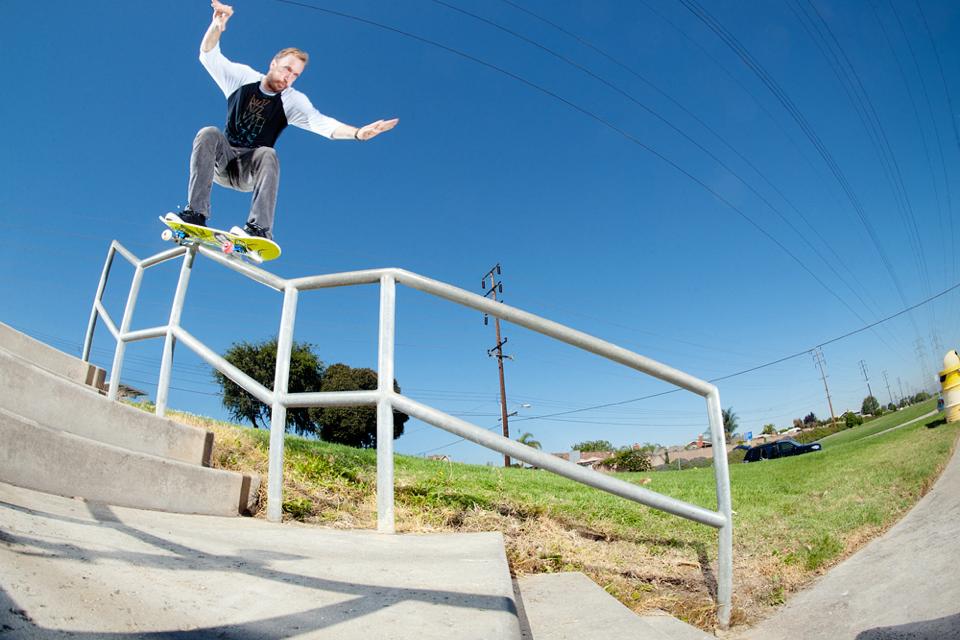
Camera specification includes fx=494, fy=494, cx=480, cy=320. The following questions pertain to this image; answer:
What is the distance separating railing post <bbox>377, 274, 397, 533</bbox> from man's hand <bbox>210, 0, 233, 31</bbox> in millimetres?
3520

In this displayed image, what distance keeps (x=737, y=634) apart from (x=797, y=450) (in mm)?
25334

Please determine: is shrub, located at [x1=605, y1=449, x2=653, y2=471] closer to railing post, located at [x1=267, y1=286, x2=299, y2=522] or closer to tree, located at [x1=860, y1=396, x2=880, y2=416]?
railing post, located at [x1=267, y1=286, x2=299, y2=522]

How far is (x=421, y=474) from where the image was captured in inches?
170

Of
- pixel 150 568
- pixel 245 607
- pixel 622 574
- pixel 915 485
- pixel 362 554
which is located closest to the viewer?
pixel 245 607

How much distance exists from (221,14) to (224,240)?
203cm

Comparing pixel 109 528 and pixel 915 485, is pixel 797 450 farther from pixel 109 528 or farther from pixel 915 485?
pixel 109 528

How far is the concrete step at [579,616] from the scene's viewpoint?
1707 millimetres

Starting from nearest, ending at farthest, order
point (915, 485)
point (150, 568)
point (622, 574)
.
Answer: point (150, 568)
point (622, 574)
point (915, 485)

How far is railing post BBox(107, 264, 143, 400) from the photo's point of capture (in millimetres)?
3346

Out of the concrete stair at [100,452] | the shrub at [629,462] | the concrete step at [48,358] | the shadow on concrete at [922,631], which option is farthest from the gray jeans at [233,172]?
the shrub at [629,462]

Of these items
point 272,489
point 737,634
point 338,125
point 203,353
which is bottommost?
point 737,634

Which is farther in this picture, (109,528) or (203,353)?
(203,353)

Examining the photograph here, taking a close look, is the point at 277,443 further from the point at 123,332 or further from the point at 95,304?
the point at 95,304

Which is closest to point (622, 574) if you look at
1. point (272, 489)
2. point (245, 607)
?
point (272, 489)
